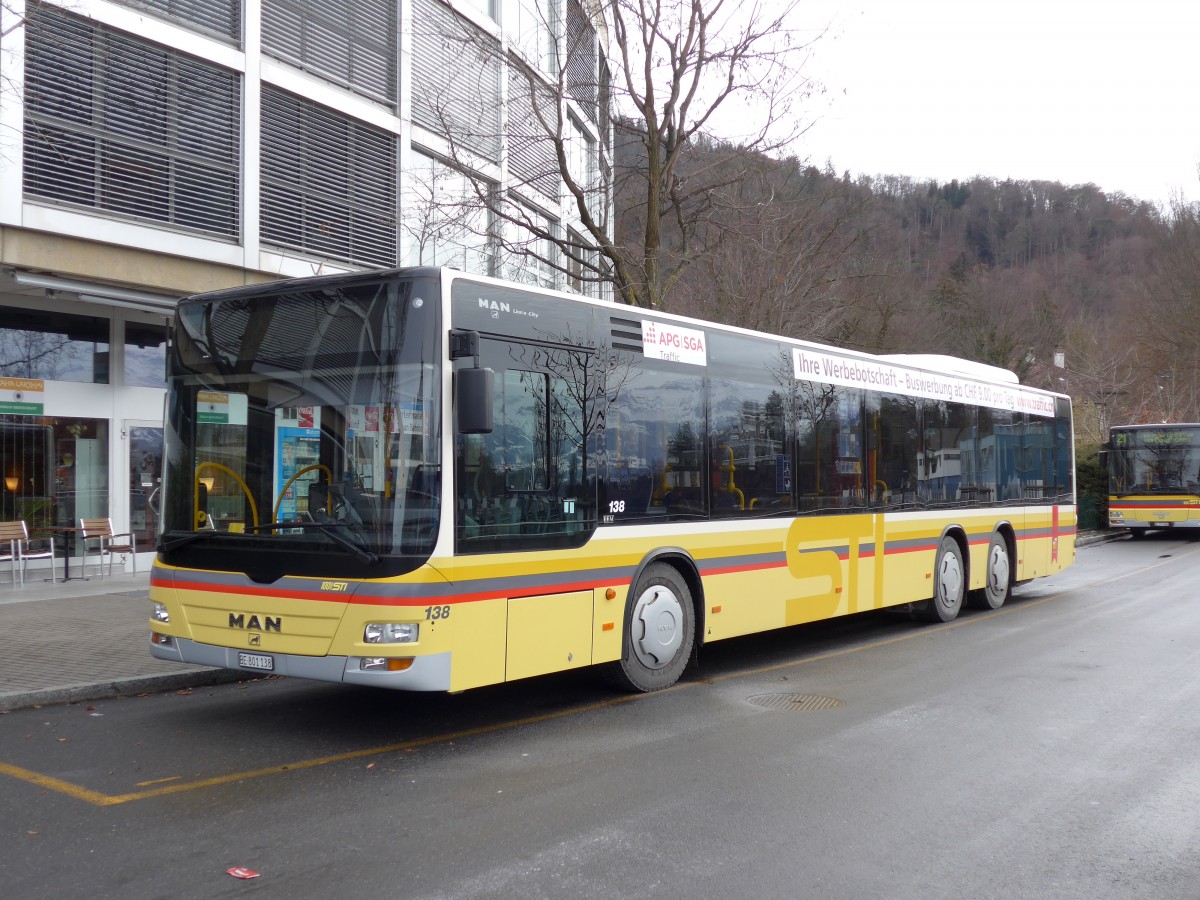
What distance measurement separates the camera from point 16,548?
576 inches

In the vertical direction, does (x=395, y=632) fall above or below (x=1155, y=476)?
below

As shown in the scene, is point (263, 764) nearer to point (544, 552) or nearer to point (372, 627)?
point (372, 627)

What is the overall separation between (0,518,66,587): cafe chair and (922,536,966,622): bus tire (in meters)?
12.0

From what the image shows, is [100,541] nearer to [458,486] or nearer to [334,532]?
[334,532]

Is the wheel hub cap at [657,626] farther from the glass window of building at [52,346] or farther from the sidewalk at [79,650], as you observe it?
the glass window of building at [52,346]

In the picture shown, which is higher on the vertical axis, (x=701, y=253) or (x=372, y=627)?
(x=701, y=253)

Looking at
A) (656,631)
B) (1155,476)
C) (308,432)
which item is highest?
(308,432)

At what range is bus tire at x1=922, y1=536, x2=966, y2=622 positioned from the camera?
1269cm

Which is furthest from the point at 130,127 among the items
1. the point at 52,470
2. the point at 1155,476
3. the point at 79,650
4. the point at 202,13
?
the point at 1155,476

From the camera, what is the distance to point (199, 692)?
8.61m

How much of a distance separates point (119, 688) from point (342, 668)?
2.98 meters

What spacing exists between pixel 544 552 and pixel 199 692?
11.2 feet

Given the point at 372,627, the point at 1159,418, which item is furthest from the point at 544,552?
the point at 1159,418

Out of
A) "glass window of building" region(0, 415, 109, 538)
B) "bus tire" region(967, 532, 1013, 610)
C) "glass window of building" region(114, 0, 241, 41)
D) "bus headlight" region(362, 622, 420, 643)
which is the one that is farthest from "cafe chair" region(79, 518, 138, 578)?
"bus tire" region(967, 532, 1013, 610)
